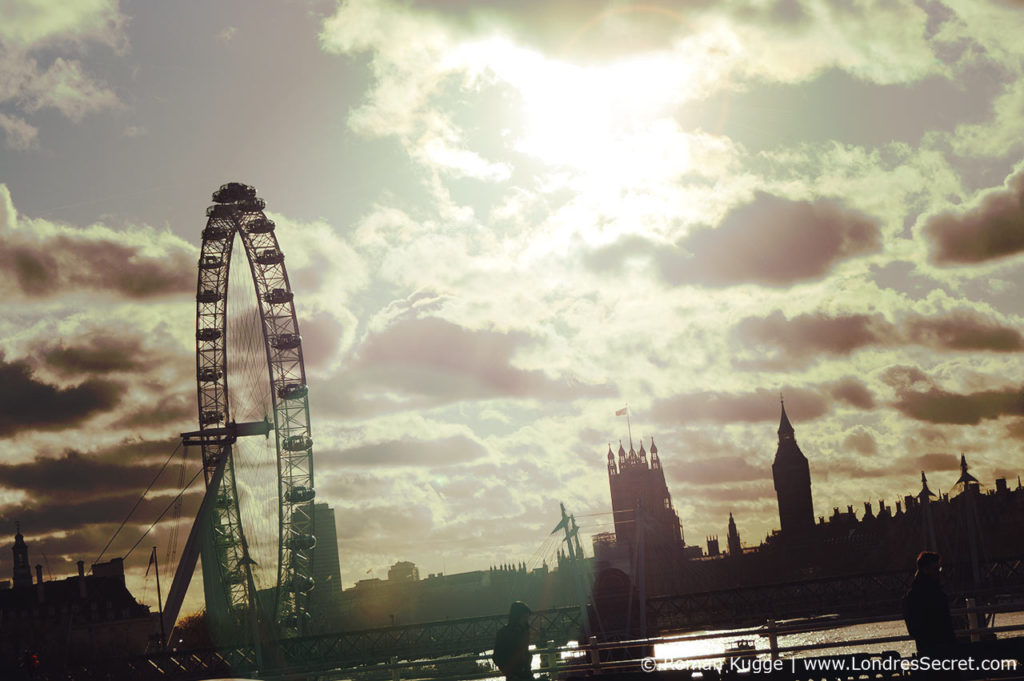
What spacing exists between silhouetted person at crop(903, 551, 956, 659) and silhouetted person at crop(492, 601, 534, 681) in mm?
5380

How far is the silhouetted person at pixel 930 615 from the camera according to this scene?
1526 cm

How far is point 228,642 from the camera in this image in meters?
71.8

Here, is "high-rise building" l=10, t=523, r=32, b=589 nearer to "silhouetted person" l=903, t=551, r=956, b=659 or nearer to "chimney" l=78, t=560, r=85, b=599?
"chimney" l=78, t=560, r=85, b=599

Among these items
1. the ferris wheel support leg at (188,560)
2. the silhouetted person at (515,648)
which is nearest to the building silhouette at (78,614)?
the ferris wheel support leg at (188,560)

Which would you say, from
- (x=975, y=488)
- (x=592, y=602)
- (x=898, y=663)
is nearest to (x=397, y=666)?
(x=898, y=663)

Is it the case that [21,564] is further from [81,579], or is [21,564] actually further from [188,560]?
[188,560]

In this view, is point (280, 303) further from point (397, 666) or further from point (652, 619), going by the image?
point (397, 666)

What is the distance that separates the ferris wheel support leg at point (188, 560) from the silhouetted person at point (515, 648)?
51941 millimetres

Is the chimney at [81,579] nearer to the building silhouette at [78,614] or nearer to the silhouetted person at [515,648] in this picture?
the building silhouette at [78,614]

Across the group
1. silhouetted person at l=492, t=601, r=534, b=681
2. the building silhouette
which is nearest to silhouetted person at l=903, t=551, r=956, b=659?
silhouetted person at l=492, t=601, r=534, b=681

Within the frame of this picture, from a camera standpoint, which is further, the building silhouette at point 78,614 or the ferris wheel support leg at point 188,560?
the building silhouette at point 78,614

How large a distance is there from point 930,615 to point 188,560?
56458 mm

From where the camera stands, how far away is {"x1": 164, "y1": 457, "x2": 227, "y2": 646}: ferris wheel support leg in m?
63.6

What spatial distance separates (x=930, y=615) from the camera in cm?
1531
